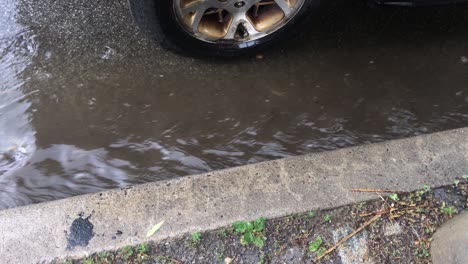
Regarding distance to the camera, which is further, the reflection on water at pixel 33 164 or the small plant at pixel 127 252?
the reflection on water at pixel 33 164

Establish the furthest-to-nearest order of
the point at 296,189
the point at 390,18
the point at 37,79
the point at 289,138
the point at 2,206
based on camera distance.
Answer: the point at 390,18 → the point at 37,79 → the point at 289,138 → the point at 2,206 → the point at 296,189

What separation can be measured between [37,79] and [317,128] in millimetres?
1675

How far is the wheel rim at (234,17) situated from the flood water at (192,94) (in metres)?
0.22

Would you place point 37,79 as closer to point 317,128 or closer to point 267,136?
point 267,136

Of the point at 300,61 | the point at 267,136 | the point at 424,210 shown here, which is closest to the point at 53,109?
the point at 267,136

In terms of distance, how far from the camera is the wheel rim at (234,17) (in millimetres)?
2473

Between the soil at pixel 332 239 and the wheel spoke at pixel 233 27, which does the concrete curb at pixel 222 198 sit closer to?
the soil at pixel 332 239

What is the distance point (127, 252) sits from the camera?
1.93 meters

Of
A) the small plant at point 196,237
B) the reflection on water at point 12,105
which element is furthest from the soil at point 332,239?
the reflection on water at point 12,105

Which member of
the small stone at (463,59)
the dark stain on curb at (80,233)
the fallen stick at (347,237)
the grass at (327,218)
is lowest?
the fallen stick at (347,237)

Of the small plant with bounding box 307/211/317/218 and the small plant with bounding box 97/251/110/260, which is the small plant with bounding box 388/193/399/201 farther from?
the small plant with bounding box 97/251/110/260

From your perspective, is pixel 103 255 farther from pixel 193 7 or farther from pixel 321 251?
pixel 193 7

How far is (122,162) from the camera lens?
98.0 inches

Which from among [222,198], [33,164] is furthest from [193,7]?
[33,164]
